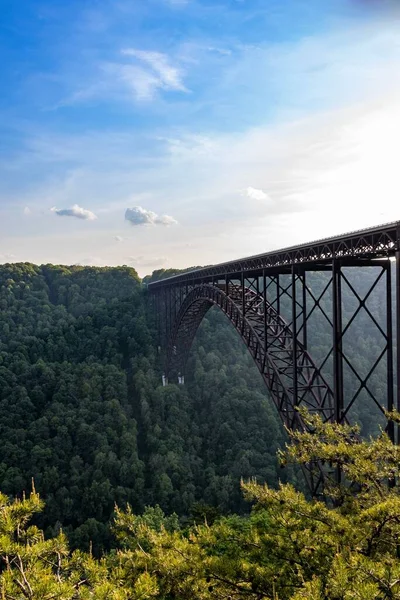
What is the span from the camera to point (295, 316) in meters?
12.9

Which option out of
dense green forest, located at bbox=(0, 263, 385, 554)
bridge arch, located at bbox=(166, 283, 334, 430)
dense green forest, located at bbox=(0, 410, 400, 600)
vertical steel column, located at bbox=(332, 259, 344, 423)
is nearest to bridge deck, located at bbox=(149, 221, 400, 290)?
vertical steel column, located at bbox=(332, 259, 344, 423)

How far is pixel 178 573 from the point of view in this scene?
6.01 meters

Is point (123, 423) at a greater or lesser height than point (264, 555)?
lesser

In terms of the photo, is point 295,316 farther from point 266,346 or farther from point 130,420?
point 130,420

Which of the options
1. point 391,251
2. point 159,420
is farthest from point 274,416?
point 391,251

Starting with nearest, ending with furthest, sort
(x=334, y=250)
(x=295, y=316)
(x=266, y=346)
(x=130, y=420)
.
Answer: (x=334, y=250) < (x=295, y=316) < (x=266, y=346) < (x=130, y=420)

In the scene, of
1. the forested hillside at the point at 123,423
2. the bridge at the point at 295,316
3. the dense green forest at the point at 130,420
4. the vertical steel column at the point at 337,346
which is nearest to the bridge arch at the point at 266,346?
the bridge at the point at 295,316

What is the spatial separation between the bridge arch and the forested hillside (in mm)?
4511

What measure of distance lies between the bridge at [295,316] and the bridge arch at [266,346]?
0.13 feet

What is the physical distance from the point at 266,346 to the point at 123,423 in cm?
2033

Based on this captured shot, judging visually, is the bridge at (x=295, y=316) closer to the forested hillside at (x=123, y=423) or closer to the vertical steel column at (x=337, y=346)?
the vertical steel column at (x=337, y=346)

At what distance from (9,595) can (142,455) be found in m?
29.2

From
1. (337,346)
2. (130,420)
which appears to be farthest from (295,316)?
(130,420)

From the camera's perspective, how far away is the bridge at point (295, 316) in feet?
31.6
